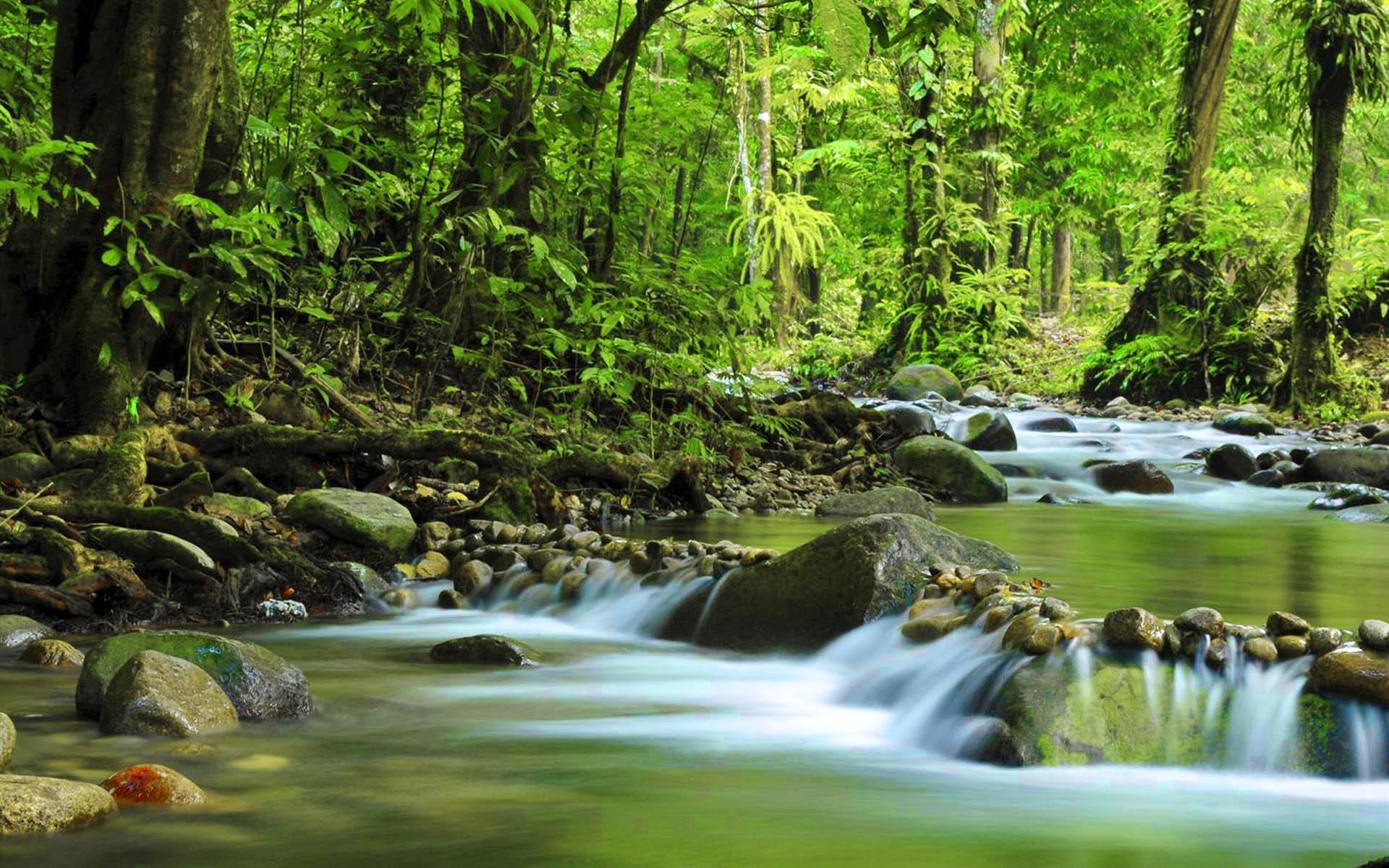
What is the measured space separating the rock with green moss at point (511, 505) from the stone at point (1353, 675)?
4.08 meters

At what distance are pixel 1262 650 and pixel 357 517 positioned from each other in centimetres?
379

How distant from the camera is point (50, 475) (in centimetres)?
541

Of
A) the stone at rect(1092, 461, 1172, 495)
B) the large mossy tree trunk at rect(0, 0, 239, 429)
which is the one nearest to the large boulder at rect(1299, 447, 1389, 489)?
the stone at rect(1092, 461, 1172, 495)

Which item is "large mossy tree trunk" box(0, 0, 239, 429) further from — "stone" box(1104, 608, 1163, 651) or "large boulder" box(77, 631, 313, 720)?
"stone" box(1104, 608, 1163, 651)

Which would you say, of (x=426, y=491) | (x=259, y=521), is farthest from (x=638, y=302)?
(x=259, y=521)

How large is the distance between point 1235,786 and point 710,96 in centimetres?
784

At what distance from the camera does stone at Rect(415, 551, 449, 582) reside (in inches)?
227

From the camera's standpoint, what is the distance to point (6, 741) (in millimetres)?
2779

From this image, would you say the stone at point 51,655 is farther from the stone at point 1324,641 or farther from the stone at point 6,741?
the stone at point 1324,641

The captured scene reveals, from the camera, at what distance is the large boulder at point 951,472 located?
9.59m

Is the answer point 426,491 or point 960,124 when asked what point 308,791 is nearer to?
point 426,491

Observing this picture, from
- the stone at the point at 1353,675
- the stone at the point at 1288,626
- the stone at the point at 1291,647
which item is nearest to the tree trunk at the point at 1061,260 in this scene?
the stone at the point at 1288,626

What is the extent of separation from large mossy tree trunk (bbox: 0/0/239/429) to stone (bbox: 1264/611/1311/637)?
463cm

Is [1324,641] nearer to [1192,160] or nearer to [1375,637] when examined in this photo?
[1375,637]
